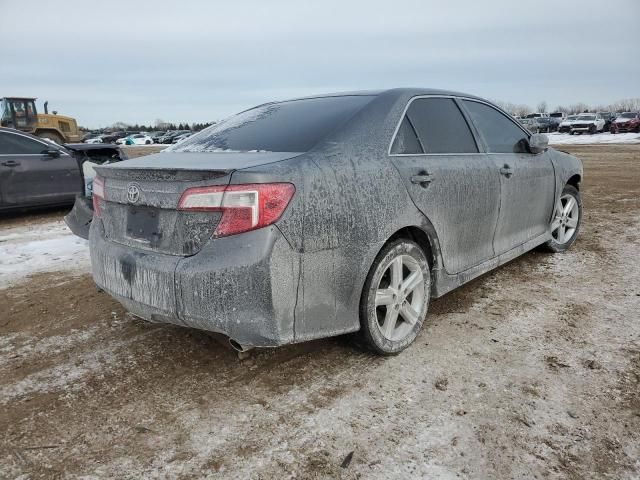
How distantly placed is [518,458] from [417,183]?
1.54 m

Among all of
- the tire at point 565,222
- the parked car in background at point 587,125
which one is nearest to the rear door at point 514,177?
the tire at point 565,222

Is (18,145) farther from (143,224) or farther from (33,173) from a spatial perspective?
(143,224)

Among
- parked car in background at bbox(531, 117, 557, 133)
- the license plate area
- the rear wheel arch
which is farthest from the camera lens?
parked car in background at bbox(531, 117, 557, 133)

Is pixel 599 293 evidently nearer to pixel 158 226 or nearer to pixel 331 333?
pixel 331 333

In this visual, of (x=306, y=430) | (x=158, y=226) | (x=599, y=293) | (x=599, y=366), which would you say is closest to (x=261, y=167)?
A: (x=158, y=226)

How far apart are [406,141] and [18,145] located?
22.3 ft

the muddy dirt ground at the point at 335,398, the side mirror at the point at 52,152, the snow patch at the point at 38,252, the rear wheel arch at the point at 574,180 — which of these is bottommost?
the muddy dirt ground at the point at 335,398

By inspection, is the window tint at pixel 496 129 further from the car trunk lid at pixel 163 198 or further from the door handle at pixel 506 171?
the car trunk lid at pixel 163 198

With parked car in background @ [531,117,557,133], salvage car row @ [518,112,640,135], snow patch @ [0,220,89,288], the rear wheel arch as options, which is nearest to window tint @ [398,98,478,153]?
the rear wheel arch

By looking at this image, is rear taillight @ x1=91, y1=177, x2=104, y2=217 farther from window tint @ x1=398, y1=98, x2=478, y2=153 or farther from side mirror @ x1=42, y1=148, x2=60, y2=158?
side mirror @ x1=42, y1=148, x2=60, y2=158

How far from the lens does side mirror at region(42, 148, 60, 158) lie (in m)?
7.75

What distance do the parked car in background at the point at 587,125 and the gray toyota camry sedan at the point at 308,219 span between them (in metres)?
40.9

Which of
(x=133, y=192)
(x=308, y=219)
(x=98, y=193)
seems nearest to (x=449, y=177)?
(x=308, y=219)

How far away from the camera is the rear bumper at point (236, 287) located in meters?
2.23
